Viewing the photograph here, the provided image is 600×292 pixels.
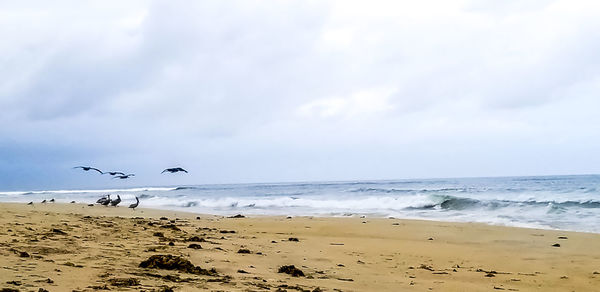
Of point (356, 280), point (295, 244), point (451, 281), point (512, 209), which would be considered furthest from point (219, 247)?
point (512, 209)

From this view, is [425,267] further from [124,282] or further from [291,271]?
[124,282]

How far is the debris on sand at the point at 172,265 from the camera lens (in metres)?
4.69

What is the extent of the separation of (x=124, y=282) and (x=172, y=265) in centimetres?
88

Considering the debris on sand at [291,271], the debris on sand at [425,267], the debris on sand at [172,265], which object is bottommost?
the debris on sand at [425,267]

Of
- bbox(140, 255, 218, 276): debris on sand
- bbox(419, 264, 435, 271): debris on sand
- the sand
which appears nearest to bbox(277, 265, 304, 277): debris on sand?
the sand

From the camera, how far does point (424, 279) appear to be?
5.66 m

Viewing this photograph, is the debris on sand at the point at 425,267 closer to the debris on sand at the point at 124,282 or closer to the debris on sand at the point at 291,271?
the debris on sand at the point at 291,271

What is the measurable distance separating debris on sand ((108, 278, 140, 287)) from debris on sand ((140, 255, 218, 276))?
0.66 metres

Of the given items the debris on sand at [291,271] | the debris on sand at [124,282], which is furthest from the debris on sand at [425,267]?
the debris on sand at [124,282]

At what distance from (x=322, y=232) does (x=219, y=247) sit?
4.68 metres

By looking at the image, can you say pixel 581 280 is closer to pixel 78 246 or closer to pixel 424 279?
pixel 424 279

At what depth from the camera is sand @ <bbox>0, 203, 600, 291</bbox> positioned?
13.6 feet

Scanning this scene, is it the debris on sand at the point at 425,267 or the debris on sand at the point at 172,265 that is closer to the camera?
the debris on sand at the point at 172,265

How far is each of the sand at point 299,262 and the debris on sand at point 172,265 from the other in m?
0.02
